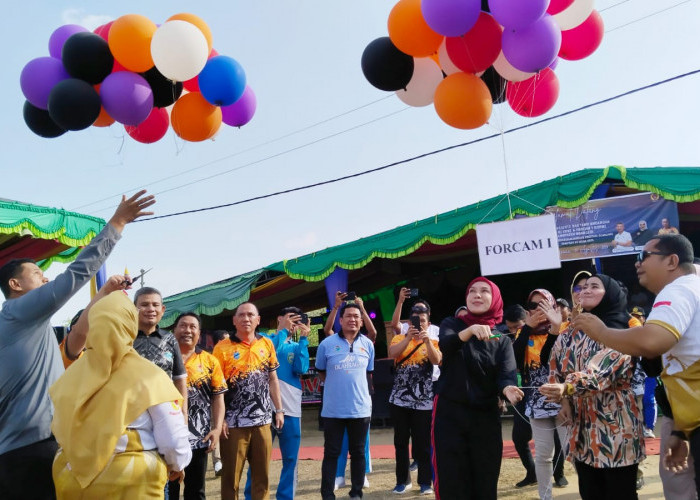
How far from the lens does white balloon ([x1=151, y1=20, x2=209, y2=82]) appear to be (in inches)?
193

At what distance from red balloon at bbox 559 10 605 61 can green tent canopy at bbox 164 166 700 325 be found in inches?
158

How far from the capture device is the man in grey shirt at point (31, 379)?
9.34ft

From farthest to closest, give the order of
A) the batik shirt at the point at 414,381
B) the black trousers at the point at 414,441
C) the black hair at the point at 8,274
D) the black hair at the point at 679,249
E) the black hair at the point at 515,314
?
1. the black hair at the point at 515,314
2. the batik shirt at the point at 414,381
3. the black trousers at the point at 414,441
4. the black hair at the point at 8,274
5. the black hair at the point at 679,249

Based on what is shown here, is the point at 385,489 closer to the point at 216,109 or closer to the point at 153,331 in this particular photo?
the point at 153,331

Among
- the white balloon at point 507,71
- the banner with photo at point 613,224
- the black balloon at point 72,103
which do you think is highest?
the white balloon at point 507,71

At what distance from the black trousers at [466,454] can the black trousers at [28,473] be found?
219 cm

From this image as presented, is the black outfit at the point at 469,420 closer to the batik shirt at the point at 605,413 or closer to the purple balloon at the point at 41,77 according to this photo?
the batik shirt at the point at 605,413

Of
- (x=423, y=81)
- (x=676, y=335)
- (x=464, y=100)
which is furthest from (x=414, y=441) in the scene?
→ (x=676, y=335)

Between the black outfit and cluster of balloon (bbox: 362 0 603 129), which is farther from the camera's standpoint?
cluster of balloon (bbox: 362 0 603 129)

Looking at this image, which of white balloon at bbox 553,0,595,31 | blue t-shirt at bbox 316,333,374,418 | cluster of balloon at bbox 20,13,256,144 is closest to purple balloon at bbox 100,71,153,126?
cluster of balloon at bbox 20,13,256,144

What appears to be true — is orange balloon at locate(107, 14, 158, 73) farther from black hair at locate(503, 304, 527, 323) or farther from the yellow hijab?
black hair at locate(503, 304, 527, 323)

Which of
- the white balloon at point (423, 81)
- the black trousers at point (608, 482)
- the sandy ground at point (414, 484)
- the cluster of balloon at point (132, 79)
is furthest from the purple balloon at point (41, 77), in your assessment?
the black trousers at point (608, 482)

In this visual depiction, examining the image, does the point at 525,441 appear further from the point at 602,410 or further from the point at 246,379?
the point at 246,379

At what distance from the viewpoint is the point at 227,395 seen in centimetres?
493
